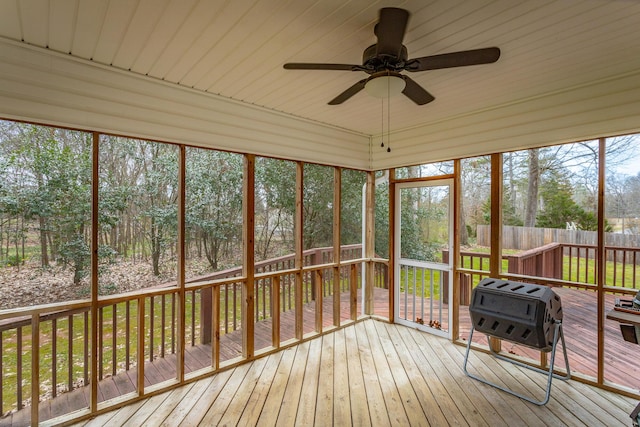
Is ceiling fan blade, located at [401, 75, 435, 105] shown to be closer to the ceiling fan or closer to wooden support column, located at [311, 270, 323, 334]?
the ceiling fan

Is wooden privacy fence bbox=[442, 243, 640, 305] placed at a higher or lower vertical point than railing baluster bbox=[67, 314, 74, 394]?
higher

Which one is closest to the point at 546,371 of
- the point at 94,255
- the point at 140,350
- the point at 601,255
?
the point at 601,255

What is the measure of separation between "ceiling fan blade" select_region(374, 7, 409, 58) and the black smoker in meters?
2.34

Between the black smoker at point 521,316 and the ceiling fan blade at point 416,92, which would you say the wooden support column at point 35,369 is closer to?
the ceiling fan blade at point 416,92

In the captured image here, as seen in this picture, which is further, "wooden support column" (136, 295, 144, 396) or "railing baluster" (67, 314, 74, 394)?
"wooden support column" (136, 295, 144, 396)

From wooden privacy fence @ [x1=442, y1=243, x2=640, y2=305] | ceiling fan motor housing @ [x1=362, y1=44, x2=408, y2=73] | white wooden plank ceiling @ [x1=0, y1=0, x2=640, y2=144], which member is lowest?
wooden privacy fence @ [x1=442, y1=243, x2=640, y2=305]

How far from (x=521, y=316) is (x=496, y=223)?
1.17 meters

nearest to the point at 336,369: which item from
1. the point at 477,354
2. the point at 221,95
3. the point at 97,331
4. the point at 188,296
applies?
the point at 477,354

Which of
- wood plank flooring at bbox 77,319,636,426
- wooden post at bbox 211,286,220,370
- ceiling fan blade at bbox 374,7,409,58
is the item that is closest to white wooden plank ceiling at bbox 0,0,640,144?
ceiling fan blade at bbox 374,7,409,58

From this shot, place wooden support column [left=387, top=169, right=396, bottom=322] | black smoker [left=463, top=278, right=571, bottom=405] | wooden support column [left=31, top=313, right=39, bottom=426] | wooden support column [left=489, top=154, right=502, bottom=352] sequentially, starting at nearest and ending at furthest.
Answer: wooden support column [left=31, top=313, right=39, bottom=426] < black smoker [left=463, top=278, right=571, bottom=405] < wooden support column [left=489, top=154, right=502, bottom=352] < wooden support column [left=387, top=169, right=396, bottom=322]

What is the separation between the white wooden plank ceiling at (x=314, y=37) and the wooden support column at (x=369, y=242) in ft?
6.67

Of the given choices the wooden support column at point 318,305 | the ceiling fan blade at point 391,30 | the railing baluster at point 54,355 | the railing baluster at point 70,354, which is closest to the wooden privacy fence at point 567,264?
the wooden support column at point 318,305

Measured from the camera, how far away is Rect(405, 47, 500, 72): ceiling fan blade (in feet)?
5.53

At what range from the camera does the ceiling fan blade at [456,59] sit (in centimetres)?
168
